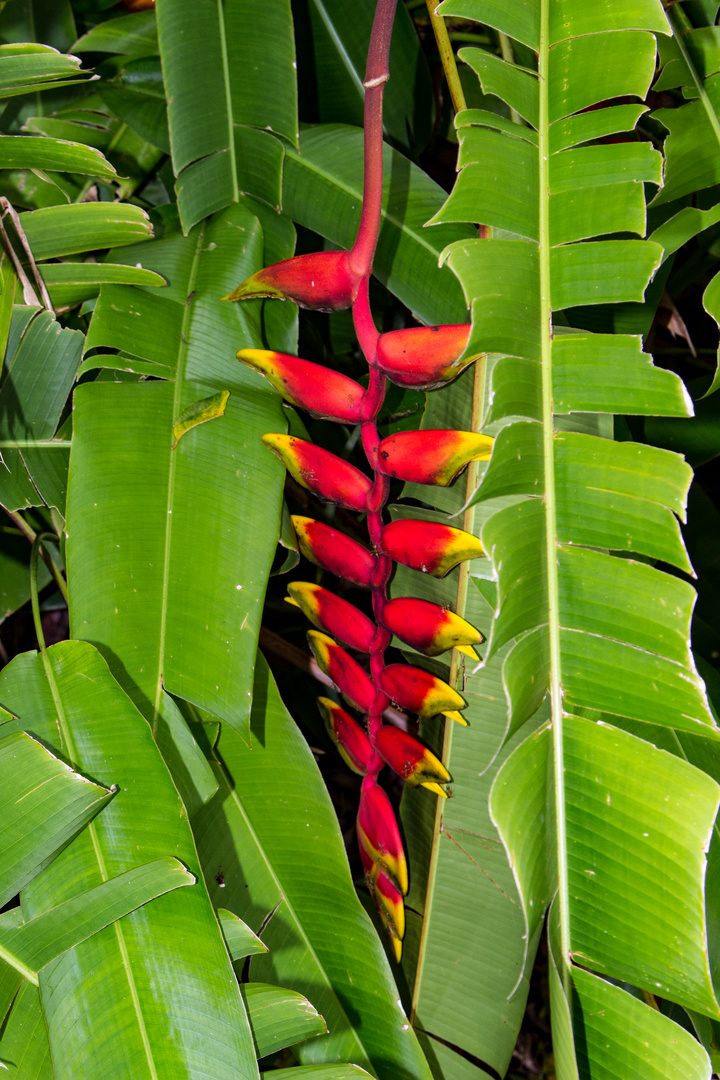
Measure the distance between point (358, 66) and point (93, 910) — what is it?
2.91 feet

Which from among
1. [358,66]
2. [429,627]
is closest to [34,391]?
[429,627]

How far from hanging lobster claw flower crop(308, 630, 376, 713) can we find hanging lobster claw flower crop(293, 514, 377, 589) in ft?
0.25

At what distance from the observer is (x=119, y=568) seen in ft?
1.82

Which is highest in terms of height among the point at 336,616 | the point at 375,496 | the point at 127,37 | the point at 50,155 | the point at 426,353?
the point at 127,37

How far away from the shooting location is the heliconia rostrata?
461 mm

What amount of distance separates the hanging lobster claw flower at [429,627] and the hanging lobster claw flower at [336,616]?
0.02 m

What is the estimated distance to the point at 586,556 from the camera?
1.56 feet

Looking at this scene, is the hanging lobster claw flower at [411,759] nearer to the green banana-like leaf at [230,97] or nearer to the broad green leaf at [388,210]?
the broad green leaf at [388,210]

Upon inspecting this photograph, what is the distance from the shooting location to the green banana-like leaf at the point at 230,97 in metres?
0.67

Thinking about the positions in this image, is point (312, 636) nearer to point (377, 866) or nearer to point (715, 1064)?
point (377, 866)

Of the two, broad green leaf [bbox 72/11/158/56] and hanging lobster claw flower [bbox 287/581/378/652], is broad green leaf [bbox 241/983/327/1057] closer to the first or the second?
hanging lobster claw flower [bbox 287/581/378/652]

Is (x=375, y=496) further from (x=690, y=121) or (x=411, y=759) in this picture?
(x=690, y=121)

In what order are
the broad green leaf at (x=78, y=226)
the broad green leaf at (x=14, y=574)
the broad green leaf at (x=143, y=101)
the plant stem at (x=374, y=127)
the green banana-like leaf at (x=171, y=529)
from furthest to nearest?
the broad green leaf at (x=14, y=574)
the broad green leaf at (x=143, y=101)
the broad green leaf at (x=78, y=226)
the green banana-like leaf at (x=171, y=529)
the plant stem at (x=374, y=127)

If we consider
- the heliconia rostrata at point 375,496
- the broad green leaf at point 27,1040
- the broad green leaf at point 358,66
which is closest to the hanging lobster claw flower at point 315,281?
the heliconia rostrata at point 375,496
